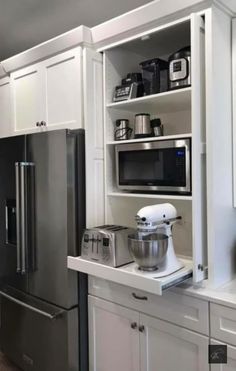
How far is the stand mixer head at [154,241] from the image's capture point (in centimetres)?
162

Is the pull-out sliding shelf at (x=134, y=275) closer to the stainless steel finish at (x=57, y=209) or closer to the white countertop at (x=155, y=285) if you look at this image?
the white countertop at (x=155, y=285)

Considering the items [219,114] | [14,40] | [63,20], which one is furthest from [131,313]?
[14,40]

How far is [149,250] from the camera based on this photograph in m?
1.61

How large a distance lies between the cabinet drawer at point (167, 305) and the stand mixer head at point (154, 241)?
18cm

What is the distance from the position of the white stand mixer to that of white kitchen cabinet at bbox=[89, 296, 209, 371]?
0.31 meters

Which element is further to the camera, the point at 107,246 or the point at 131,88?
the point at 131,88

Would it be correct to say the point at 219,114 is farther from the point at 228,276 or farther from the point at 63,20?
the point at 63,20

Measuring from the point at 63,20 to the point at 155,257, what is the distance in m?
1.96

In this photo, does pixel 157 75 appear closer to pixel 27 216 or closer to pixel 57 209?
pixel 57 209

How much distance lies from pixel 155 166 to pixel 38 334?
1.41m

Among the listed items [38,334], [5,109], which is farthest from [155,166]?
[5,109]

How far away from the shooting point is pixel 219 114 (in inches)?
67.2

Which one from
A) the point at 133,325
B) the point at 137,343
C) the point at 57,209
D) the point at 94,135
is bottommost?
the point at 137,343

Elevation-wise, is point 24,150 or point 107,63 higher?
point 107,63
